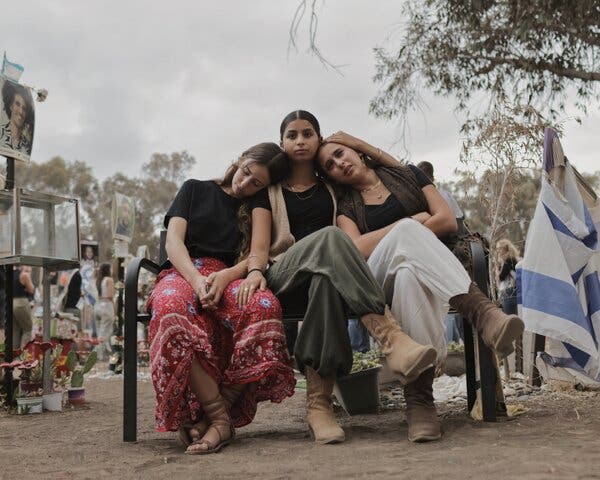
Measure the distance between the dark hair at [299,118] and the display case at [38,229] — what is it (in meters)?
2.09

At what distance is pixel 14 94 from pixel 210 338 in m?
2.98

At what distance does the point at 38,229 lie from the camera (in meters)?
4.75

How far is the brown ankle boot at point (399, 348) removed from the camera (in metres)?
2.51

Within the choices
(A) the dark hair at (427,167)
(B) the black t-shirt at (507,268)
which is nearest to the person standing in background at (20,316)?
(A) the dark hair at (427,167)

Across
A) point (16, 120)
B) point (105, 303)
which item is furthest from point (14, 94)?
point (105, 303)

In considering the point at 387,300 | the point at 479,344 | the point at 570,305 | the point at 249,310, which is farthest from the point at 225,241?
the point at 570,305

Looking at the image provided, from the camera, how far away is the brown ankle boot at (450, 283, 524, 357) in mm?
2641

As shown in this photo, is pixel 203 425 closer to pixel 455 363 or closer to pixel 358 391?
pixel 358 391

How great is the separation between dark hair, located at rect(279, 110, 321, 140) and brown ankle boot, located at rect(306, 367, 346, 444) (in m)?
1.23

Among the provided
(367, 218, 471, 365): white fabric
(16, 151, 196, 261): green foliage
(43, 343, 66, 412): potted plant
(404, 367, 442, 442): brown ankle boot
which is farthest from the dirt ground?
(16, 151, 196, 261): green foliage

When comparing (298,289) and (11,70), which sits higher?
(11,70)

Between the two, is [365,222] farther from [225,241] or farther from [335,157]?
[225,241]

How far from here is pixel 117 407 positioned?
5070 mm

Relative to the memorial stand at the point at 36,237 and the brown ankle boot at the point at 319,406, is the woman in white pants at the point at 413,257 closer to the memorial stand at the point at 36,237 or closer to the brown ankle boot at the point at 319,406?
the brown ankle boot at the point at 319,406
